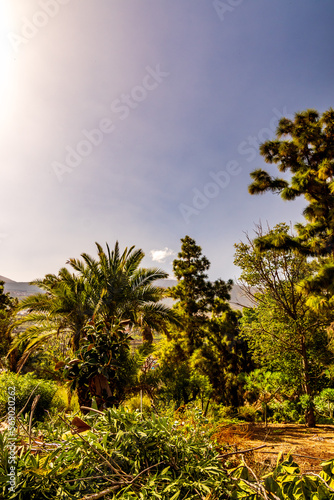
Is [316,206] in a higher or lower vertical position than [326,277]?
higher

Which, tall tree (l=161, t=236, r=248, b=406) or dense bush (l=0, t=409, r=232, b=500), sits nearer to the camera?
dense bush (l=0, t=409, r=232, b=500)

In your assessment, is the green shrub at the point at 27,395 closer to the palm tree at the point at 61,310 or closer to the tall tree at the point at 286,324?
the palm tree at the point at 61,310

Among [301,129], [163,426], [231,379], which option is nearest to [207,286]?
[231,379]

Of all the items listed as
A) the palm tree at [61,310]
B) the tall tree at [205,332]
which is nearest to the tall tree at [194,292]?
the tall tree at [205,332]

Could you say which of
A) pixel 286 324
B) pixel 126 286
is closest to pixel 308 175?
pixel 286 324

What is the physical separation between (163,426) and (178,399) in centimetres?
829

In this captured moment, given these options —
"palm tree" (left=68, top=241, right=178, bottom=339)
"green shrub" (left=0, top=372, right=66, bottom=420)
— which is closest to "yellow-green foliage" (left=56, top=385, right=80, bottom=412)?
"green shrub" (left=0, top=372, right=66, bottom=420)

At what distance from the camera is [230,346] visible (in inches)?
559

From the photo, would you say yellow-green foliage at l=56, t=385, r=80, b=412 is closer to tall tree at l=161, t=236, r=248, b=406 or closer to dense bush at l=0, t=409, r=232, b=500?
tall tree at l=161, t=236, r=248, b=406

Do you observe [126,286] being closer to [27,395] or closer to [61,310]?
[61,310]

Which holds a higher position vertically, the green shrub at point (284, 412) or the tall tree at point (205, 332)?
the tall tree at point (205, 332)

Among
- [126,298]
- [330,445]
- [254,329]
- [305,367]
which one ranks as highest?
[126,298]

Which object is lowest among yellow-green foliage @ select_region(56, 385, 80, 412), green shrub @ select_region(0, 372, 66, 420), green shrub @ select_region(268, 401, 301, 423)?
green shrub @ select_region(268, 401, 301, 423)

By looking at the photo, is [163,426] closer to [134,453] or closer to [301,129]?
[134,453]
